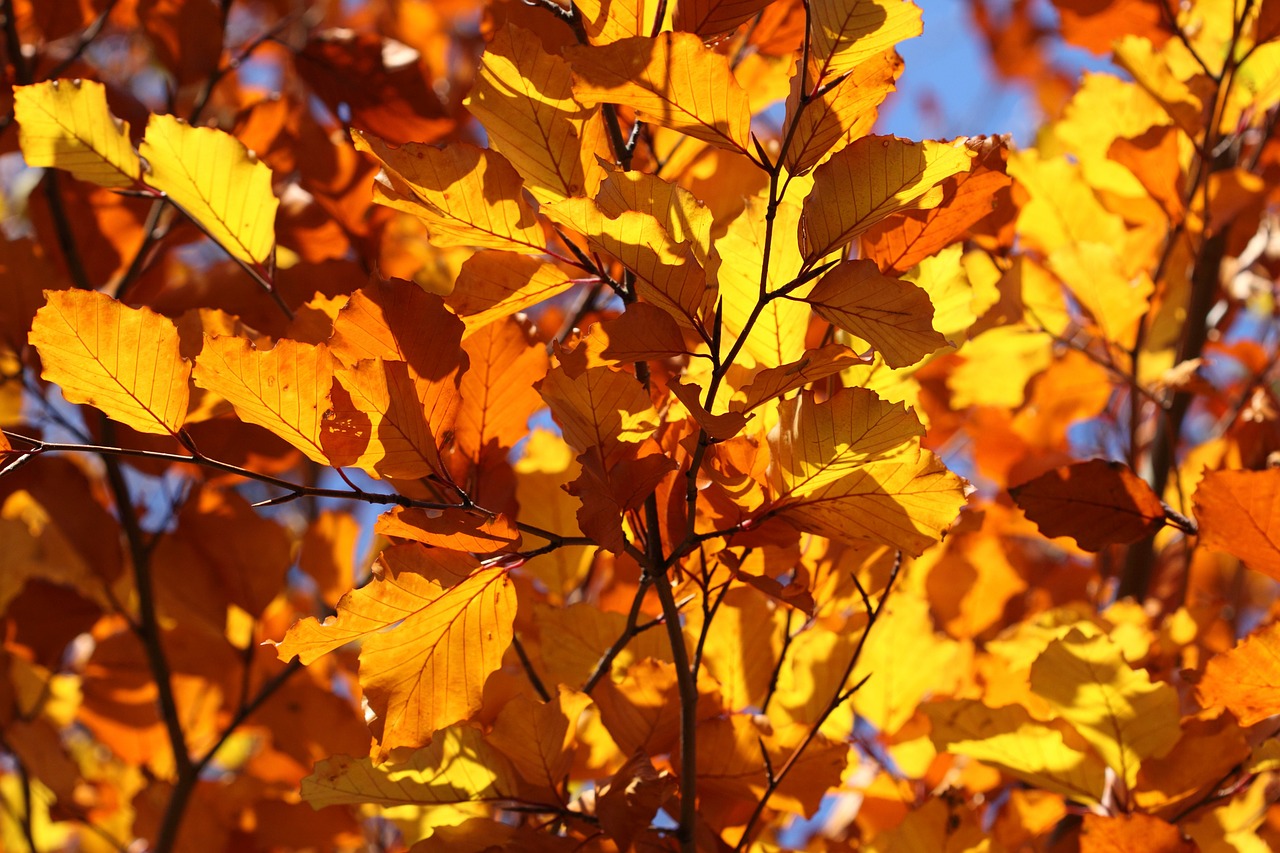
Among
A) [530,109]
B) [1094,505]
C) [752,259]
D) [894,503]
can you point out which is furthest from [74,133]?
[1094,505]

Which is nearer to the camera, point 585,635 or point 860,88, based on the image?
point 860,88

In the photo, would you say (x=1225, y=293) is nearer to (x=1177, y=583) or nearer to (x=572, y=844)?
(x=1177, y=583)

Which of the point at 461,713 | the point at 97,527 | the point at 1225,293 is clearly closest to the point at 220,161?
the point at 461,713

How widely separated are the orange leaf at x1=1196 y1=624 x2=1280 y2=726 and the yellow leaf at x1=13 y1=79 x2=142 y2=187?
2.36ft

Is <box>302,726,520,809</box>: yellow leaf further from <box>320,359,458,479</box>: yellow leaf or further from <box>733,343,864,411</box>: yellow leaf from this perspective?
<box>733,343,864,411</box>: yellow leaf

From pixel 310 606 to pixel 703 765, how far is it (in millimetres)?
924

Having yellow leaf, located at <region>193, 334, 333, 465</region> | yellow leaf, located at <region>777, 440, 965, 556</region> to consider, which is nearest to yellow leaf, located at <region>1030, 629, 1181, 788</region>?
yellow leaf, located at <region>777, 440, 965, 556</region>

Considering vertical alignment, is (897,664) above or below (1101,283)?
below

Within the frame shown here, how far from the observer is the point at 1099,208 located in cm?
109

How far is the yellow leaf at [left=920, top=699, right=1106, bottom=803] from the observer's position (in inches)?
29.1

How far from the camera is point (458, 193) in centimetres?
53

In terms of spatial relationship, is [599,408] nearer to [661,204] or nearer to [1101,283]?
[661,204]

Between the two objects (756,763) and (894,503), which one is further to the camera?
(756,763)

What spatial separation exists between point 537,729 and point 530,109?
1.12ft
